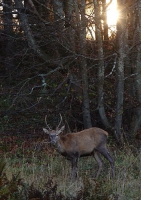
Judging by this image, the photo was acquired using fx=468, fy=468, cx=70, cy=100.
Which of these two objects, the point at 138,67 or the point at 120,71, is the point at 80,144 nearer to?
the point at 120,71

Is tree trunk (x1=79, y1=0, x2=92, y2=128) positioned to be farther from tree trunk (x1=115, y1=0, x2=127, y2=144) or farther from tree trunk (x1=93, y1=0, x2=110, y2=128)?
tree trunk (x1=115, y1=0, x2=127, y2=144)

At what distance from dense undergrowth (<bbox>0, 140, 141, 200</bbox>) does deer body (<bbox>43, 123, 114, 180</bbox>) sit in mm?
313

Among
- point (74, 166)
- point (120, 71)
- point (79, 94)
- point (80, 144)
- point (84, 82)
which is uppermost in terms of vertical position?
point (120, 71)

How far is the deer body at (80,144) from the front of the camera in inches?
429

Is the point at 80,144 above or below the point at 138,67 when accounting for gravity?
below

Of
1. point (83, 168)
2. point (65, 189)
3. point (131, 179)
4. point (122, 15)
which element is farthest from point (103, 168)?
point (122, 15)

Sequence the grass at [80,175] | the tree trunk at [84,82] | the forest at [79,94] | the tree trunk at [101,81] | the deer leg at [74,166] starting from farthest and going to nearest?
1. the tree trunk at [84,82]
2. the tree trunk at [101,81]
3. the forest at [79,94]
4. the deer leg at [74,166]
5. the grass at [80,175]

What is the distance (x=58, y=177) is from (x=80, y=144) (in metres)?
1.47

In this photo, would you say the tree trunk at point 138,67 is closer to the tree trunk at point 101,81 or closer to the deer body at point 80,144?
the tree trunk at point 101,81

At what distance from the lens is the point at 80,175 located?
10586 millimetres

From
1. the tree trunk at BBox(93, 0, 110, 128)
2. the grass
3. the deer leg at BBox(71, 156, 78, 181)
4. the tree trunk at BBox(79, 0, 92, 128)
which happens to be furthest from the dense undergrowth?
the tree trunk at BBox(79, 0, 92, 128)

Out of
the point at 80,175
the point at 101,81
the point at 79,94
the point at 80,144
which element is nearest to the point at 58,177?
the point at 80,175

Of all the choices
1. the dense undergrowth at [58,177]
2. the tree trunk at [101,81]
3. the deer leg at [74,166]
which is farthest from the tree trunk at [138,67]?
the deer leg at [74,166]

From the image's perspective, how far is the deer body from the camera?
1090 centimetres
